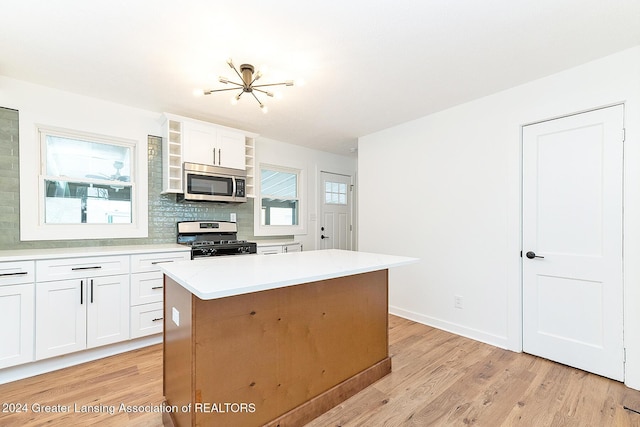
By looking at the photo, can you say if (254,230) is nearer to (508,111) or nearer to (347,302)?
(347,302)

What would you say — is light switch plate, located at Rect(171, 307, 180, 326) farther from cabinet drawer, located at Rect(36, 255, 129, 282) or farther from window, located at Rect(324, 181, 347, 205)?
window, located at Rect(324, 181, 347, 205)

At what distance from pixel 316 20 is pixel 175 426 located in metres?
2.47

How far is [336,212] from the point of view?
17.4ft

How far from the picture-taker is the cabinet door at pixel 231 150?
11.5 feet

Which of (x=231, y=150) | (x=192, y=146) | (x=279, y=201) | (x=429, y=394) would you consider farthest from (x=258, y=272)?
(x=279, y=201)

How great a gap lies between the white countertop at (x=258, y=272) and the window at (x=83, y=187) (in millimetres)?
1950

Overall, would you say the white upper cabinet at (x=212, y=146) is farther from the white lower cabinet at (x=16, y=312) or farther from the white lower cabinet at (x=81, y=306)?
the white lower cabinet at (x=16, y=312)

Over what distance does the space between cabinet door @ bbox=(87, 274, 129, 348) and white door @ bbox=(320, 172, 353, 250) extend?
3023mm

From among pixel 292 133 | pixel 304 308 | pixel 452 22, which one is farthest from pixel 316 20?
pixel 292 133

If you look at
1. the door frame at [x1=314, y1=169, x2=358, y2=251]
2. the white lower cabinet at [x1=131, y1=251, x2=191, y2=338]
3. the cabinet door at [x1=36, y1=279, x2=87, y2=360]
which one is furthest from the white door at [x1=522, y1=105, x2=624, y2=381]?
the cabinet door at [x1=36, y1=279, x2=87, y2=360]

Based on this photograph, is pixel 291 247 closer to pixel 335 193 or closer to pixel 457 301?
pixel 335 193

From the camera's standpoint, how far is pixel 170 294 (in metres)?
1.63

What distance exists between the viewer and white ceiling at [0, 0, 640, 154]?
1.69m

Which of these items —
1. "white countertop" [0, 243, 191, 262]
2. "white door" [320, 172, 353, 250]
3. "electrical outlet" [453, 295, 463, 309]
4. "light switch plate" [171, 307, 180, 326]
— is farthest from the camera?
"white door" [320, 172, 353, 250]
